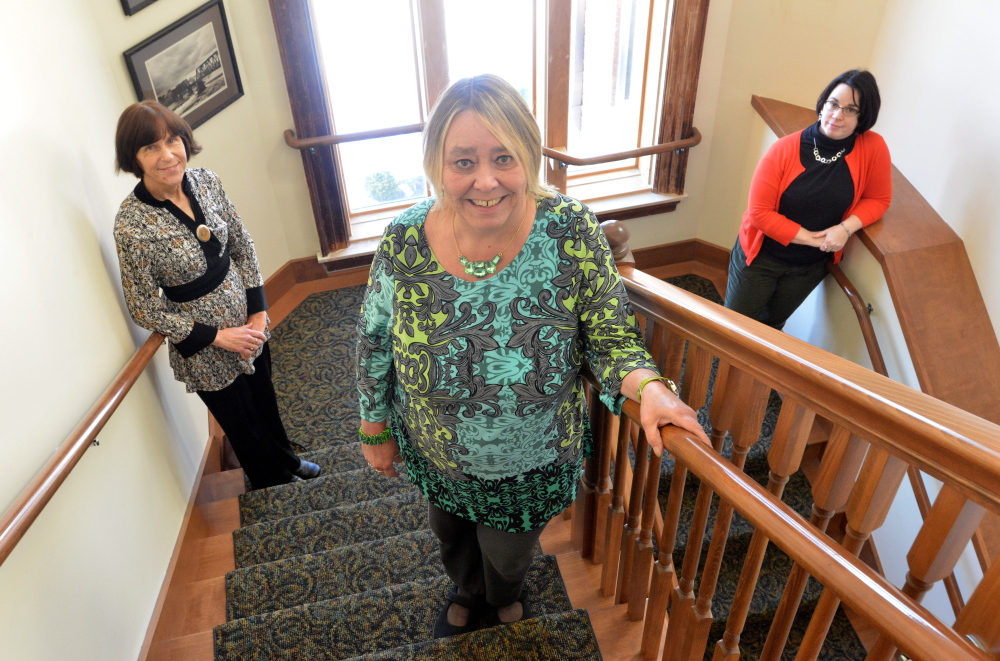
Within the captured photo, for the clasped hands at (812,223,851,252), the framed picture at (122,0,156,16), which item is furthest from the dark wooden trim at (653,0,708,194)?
the framed picture at (122,0,156,16)

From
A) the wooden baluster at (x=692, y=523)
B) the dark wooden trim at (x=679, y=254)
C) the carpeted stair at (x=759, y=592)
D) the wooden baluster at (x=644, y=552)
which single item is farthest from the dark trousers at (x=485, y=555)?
the dark wooden trim at (x=679, y=254)

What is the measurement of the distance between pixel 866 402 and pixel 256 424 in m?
2.32

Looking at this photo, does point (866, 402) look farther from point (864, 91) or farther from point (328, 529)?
point (864, 91)

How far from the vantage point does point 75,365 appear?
75.5 inches

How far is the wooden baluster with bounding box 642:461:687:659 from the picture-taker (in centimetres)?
143

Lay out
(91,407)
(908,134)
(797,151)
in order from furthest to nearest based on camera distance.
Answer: (908,134) < (797,151) < (91,407)

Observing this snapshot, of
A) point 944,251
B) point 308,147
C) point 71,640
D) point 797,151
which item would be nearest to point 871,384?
point 71,640

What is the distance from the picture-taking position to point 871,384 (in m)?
0.98

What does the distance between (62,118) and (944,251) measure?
3.51m

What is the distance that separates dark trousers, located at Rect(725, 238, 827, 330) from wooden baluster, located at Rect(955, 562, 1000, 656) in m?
2.36

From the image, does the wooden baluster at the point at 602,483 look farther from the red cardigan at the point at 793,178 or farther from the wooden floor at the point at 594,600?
the red cardigan at the point at 793,178

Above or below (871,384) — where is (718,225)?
below

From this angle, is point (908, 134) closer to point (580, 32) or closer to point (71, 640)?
point (580, 32)

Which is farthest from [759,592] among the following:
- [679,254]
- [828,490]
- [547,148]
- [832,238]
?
[547,148]
